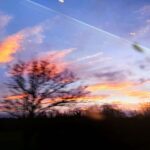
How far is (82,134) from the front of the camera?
13055 millimetres

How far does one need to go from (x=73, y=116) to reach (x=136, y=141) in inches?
92.7

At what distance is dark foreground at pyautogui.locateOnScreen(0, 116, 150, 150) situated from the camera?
42.0 ft

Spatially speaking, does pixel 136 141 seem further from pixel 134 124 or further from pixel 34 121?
pixel 34 121

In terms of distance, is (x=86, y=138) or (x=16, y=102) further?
(x=16, y=102)

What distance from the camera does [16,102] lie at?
22.2 metres

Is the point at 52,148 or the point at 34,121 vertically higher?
the point at 34,121

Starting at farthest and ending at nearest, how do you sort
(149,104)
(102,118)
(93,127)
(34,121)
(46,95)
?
1. (46,95)
2. (149,104)
3. (34,121)
4. (102,118)
5. (93,127)

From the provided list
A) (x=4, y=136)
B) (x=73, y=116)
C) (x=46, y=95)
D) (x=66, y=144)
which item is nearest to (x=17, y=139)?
(x=4, y=136)

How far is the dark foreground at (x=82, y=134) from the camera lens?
42.0 ft

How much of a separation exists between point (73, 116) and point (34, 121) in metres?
1.78

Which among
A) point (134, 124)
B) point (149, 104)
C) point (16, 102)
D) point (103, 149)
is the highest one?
point (16, 102)

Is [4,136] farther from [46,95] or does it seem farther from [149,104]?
[46,95]

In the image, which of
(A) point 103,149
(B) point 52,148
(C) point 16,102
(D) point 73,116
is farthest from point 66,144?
(C) point 16,102

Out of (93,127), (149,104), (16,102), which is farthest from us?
(16,102)
